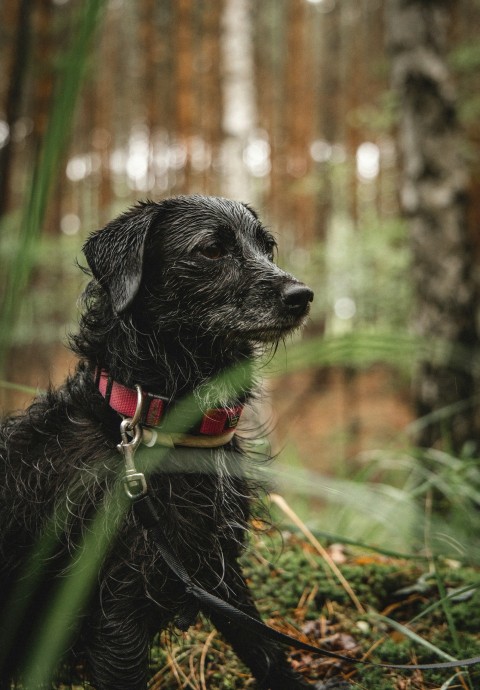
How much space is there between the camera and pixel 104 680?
1760 mm

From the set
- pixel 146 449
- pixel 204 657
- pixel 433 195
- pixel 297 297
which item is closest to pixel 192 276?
pixel 297 297

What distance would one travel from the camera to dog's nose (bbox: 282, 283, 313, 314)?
207cm

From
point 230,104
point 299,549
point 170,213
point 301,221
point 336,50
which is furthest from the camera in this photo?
point 336,50

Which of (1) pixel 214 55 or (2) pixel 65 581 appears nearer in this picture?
(2) pixel 65 581

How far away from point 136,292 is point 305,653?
1701 mm

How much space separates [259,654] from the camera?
2.13 m

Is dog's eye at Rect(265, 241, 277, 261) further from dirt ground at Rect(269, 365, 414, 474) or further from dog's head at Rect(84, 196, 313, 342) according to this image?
dirt ground at Rect(269, 365, 414, 474)

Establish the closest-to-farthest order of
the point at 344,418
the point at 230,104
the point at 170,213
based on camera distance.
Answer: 1. the point at 170,213
2. the point at 230,104
3. the point at 344,418

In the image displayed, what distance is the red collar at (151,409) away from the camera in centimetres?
182

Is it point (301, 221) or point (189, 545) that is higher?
point (301, 221)

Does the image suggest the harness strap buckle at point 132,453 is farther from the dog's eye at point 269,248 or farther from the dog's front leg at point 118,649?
the dog's eye at point 269,248

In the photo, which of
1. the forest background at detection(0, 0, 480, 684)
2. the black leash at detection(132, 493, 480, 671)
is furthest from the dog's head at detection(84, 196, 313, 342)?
the black leash at detection(132, 493, 480, 671)

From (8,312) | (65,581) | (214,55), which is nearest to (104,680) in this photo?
(65,581)

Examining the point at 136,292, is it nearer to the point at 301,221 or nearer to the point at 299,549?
the point at 299,549
